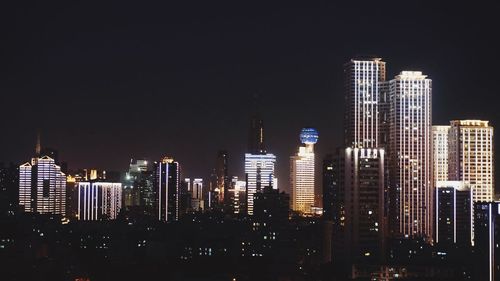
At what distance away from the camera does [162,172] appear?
825 inches

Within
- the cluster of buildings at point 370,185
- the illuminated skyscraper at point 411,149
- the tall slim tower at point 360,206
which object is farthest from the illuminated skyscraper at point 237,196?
the tall slim tower at point 360,206

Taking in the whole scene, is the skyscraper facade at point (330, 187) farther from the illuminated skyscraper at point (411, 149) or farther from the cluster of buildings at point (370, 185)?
the illuminated skyscraper at point (411, 149)

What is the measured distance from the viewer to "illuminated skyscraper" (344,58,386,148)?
19078 mm

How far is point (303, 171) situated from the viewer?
83.0 feet

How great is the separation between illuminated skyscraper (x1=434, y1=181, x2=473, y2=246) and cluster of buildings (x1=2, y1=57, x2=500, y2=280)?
0.08 feet

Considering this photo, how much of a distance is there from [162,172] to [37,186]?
2.91 metres

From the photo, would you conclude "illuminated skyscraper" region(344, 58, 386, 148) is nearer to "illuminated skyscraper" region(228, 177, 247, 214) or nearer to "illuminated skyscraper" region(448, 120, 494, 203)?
"illuminated skyscraper" region(448, 120, 494, 203)

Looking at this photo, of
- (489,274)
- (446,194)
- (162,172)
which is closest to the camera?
(489,274)

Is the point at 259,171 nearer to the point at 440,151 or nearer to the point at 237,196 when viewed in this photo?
the point at 237,196

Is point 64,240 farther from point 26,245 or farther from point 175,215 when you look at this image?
point 175,215

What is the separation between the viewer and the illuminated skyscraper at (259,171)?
24.8 m

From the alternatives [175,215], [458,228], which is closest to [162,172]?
[175,215]

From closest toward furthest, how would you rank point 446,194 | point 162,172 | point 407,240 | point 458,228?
point 407,240 → point 458,228 → point 446,194 → point 162,172

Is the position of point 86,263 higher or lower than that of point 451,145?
lower
